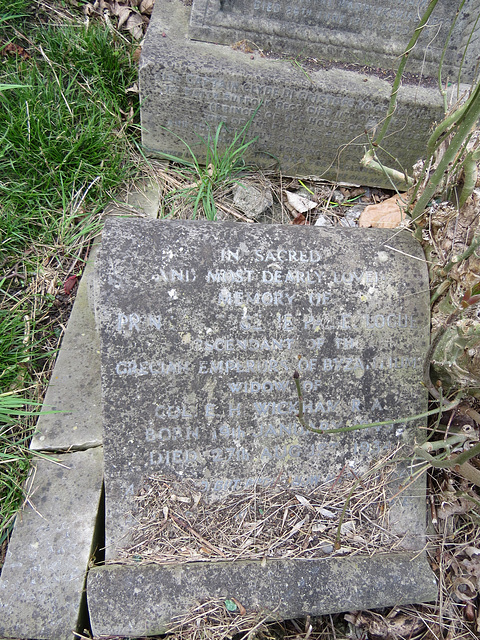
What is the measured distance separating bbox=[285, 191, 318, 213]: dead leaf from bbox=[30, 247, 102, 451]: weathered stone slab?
1.41 metres

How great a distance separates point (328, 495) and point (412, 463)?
385 mm

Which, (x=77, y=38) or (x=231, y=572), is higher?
(x=77, y=38)

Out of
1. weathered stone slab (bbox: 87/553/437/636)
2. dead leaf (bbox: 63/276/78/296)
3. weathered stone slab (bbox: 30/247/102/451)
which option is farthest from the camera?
dead leaf (bbox: 63/276/78/296)

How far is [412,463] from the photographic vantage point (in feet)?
5.59

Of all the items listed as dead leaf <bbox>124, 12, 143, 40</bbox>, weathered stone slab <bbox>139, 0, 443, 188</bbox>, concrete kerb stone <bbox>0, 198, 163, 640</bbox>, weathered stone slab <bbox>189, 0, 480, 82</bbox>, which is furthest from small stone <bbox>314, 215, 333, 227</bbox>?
dead leaf <bbox>124, 12, 143, 40</bbox>

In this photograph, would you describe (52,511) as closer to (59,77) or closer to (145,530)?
(145,530)

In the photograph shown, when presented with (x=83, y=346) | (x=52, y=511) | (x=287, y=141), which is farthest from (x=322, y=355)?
(x=287, y=141)

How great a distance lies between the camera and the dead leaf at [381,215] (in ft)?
8.29

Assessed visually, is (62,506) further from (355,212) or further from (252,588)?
(355,212)

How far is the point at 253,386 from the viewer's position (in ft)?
5.28

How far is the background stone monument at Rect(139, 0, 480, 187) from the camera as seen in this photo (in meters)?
2.23

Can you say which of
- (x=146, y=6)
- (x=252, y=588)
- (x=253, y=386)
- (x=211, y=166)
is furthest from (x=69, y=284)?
(x=146, y=6)

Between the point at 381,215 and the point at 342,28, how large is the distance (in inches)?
42.5

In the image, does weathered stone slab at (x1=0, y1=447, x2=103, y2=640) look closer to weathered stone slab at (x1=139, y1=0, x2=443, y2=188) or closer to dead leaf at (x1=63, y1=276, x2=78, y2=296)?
dead leaf at (x1=63, y1=276, x2=78, y2=296)
